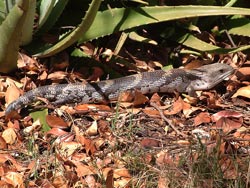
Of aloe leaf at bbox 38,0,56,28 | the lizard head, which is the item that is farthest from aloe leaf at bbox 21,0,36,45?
the lizard head

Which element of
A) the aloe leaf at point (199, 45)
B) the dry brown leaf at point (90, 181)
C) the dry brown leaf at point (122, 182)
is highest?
the aloe leaf at point (199, 45)

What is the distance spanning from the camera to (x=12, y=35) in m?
4.18

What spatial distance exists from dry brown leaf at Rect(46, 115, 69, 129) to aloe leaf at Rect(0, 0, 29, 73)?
568mm

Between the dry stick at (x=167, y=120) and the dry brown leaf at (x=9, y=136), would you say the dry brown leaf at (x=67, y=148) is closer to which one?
the dry brown leaf at (x=9, y=136)

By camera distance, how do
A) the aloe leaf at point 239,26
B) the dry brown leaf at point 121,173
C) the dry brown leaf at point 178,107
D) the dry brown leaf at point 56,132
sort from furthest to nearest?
the aloe leaf at point 239,26
the dry brown leaf at point 178,107
the dry brown leaf at point 56,132
the dry brown leaf at point 121,173

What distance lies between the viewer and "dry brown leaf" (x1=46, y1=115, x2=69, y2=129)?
4.15 m

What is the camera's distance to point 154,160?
12.4 ft

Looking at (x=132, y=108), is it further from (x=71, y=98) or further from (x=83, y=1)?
(x=83, y=1)

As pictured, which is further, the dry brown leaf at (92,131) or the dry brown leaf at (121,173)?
the dry brown leaf at (92,131)

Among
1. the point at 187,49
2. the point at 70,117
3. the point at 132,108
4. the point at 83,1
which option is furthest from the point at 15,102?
the point at 187,49

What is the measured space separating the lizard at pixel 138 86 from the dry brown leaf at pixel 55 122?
284mm

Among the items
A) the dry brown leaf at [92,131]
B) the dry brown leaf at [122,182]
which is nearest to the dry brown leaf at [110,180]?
the dry brown leaf at [122,182]

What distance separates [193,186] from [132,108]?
114cm

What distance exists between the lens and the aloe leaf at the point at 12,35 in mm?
3977
